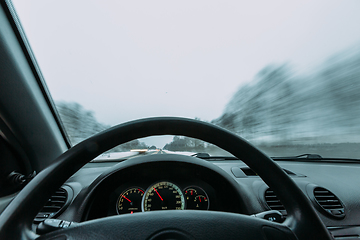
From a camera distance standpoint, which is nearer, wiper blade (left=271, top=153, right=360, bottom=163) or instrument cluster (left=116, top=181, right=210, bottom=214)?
instrument cluster (left=116, top=181, right=210, bottom=214)

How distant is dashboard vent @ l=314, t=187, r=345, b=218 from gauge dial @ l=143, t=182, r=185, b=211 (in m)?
1.09

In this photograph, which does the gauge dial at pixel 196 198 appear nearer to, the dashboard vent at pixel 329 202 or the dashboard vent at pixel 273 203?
the dashboard vent at pixel 273 203

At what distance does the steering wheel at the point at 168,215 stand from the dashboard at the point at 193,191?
709 mm

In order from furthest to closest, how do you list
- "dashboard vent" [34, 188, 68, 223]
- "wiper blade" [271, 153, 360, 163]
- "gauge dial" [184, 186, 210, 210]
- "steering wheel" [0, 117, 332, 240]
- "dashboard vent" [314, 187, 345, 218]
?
"wiper blade" [271, 153, 360, 163] < "gauge dial" [184, 186, 210, 210] < "dashboard vent" [314, 187, 345, 218] < "dashboard vent" [34, 188, 68, 223] < "steering wheel" [0, 117, 332, 240]

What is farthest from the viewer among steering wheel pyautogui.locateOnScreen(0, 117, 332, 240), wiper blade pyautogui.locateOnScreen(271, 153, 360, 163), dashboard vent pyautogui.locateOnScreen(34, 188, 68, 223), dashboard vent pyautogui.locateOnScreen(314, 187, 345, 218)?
wiper blade pyautogui.locateOnScreen(271, 153, 360, 163)

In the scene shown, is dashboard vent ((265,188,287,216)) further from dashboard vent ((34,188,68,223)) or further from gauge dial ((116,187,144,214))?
dashboard vent ((34,188,68,223))

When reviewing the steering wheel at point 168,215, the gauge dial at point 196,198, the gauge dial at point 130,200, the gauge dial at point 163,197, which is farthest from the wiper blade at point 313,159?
the steering wheel at point 168,215

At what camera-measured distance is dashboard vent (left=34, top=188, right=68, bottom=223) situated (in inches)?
57.8

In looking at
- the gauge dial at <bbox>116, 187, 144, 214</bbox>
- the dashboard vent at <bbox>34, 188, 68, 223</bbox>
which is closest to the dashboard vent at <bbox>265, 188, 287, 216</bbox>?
the gauge dial at <bbox>116, 187, 144, 214</bbox>

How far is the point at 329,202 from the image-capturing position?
167 centimetres

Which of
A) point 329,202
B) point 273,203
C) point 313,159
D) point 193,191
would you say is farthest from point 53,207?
point 313,159

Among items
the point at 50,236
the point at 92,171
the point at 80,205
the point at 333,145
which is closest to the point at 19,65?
the point at 92,171

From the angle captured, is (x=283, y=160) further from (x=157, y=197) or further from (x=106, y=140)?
(x=106, y=140)

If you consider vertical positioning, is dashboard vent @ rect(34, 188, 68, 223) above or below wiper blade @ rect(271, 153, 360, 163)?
below
